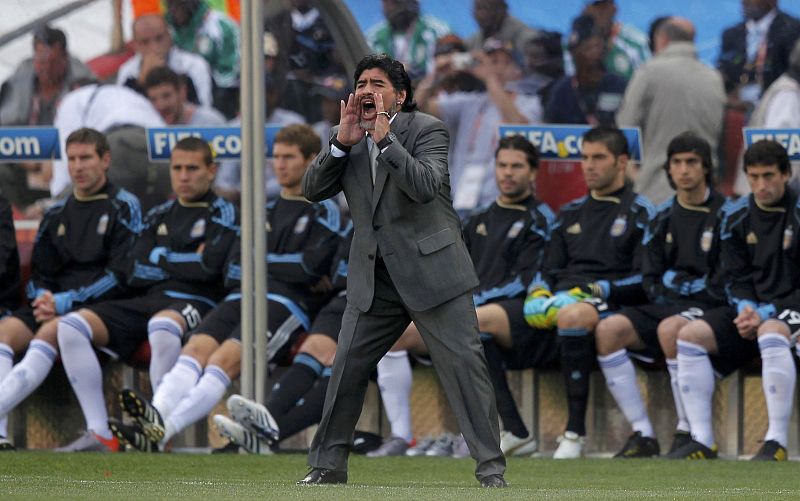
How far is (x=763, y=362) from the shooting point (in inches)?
340

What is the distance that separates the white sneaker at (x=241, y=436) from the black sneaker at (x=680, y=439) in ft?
6.78

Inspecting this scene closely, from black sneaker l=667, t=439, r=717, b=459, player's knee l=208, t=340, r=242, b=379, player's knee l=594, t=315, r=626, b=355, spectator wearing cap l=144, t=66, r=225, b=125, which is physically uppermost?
spectator wearing cap l=144, t=66, r=225, b=125

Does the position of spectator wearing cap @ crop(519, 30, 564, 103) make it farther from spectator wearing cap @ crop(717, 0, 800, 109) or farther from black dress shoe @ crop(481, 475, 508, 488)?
black dress shoe @ crop(481, 475, 508, 488)

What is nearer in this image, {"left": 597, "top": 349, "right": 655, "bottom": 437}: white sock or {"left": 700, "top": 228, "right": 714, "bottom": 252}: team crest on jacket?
{"left": 597, "top": 349, "right": 655, "bottom": 437}: white sock

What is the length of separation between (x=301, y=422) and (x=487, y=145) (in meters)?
2.45

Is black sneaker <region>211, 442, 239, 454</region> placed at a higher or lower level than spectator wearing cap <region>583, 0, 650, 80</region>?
lower

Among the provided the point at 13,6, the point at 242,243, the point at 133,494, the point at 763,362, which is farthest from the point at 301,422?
the point at 13,6

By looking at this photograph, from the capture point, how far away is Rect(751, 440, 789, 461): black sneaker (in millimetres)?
8594

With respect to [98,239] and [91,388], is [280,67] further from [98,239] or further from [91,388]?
[91,388]

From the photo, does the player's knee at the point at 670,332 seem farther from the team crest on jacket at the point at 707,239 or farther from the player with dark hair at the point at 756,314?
the team crest on jacket at the point at 707,239

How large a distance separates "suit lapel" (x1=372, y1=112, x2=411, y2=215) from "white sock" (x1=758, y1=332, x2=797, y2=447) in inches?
110

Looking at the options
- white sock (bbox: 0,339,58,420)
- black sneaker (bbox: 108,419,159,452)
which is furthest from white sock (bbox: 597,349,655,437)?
white sock (bbox: 0,339,58,420)

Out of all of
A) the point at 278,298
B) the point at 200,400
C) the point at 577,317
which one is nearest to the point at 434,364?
the point at 577,317

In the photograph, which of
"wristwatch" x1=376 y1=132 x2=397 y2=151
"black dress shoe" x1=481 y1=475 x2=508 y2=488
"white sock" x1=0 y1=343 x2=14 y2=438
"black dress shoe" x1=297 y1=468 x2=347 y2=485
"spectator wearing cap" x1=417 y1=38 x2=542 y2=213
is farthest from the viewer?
"spectator wearing cap" x1=417 y1=38 x2=542 y2=213
